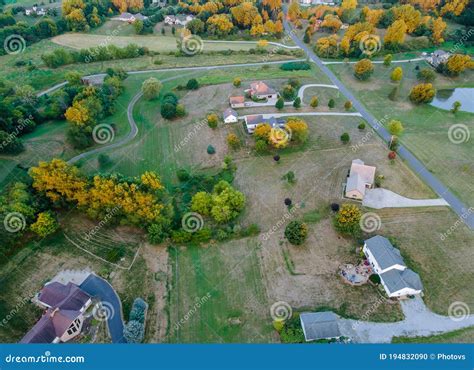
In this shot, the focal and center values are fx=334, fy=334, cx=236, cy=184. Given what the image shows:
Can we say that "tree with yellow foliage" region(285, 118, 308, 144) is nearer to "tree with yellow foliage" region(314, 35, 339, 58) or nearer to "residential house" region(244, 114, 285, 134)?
"residential house" region(244, 114, 285, 134)

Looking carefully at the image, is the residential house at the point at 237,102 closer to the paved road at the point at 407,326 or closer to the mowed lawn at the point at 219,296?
the mowed lawn at the point at 219,296

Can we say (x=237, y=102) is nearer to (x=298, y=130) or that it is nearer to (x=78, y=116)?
(x=298, y=130)

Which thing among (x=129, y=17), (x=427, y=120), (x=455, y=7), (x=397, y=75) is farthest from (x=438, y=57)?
(x=129, y=17)

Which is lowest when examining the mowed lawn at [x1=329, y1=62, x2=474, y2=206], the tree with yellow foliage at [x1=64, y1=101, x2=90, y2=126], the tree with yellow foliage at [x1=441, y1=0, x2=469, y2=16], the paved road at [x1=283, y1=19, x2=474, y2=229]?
the paved road at [x1=283, y1=19, x2=474, y2=229]

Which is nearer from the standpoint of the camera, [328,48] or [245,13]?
[328,48]

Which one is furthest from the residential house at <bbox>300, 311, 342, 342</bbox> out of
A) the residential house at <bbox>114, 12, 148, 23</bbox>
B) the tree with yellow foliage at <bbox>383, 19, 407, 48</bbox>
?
the residential house at <bbox>114, 12, 148, 23</bbox>
